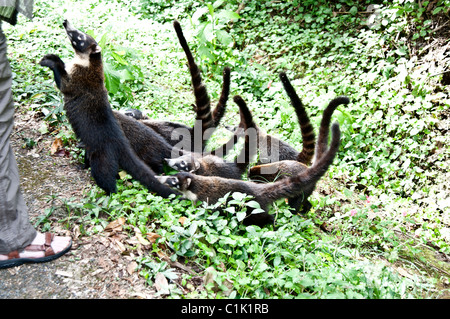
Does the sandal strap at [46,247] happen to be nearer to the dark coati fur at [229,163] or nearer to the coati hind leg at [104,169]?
the coati hind leg at [104,169]

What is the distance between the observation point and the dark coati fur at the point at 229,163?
4.68 m

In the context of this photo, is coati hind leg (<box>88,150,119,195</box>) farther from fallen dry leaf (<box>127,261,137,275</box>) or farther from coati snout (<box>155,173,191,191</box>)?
fallen dry leaf (<box>127,261,137,275</box>)

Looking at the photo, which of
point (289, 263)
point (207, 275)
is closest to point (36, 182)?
point (207, 275)

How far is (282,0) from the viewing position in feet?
30.1

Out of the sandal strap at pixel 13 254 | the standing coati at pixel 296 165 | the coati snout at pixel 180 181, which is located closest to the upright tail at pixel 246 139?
the standing coati at pixel 296 165

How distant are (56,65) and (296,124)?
366 centimetres

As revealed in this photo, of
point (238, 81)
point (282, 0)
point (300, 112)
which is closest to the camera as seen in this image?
point (300, 112)

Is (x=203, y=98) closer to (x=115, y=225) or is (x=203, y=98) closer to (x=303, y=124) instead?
(x=303, y=124)

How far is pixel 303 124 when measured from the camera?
187 inches

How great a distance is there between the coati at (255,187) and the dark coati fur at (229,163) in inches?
17.5

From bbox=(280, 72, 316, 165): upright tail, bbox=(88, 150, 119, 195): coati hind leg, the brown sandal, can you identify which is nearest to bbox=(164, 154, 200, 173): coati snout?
bbox=(88, 150, 119, 195): coati hind leg

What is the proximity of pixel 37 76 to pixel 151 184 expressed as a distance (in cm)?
296

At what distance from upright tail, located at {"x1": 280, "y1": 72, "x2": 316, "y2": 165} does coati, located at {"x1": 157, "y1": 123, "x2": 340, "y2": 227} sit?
Answer: 80 cm
